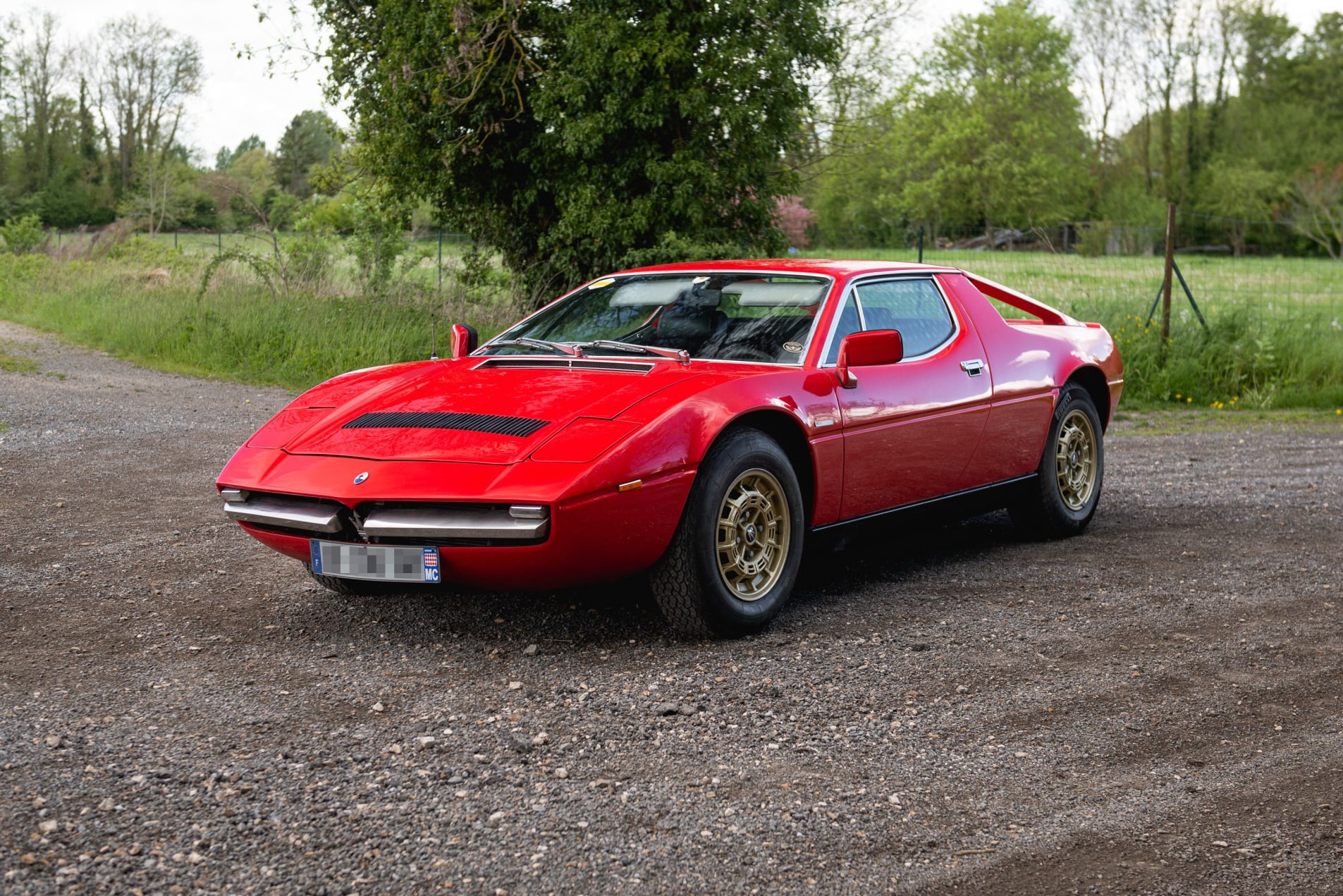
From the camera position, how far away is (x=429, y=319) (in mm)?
14211

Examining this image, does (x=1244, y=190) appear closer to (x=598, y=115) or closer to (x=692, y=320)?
(x=598, y=115)

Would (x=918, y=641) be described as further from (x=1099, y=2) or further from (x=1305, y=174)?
(x=1305, y=174)

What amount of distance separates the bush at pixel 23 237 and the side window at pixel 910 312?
2414cm

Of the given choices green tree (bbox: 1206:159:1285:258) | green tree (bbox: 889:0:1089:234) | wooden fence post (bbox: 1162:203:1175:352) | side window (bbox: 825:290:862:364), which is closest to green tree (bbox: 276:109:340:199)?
green tree (bbox: 889:0:1089:234)

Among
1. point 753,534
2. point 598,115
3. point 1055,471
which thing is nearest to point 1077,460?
point 1055,471

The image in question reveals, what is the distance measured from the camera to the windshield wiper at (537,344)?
5.10 m

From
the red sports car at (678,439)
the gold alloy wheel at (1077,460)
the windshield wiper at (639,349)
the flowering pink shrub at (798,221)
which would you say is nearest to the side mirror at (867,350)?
the red sports car at (678,439)

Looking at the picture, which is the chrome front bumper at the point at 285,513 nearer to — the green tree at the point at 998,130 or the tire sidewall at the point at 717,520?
the tire sidewall at the point at 717,520

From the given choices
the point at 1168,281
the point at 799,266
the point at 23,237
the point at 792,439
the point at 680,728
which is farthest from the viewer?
the point at 23,237

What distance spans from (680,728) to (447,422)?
4.81 feet

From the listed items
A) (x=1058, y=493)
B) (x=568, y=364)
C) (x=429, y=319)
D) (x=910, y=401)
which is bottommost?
(x=1058, y=493)

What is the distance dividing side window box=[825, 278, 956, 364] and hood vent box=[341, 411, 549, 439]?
1.38 m

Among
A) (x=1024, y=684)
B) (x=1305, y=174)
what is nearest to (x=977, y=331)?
(x=1024, y=684)

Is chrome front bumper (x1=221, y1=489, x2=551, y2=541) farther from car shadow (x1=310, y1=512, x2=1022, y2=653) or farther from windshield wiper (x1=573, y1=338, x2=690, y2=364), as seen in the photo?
windshield wiper (x1=573, y1=338, x2=690, y2=364)
